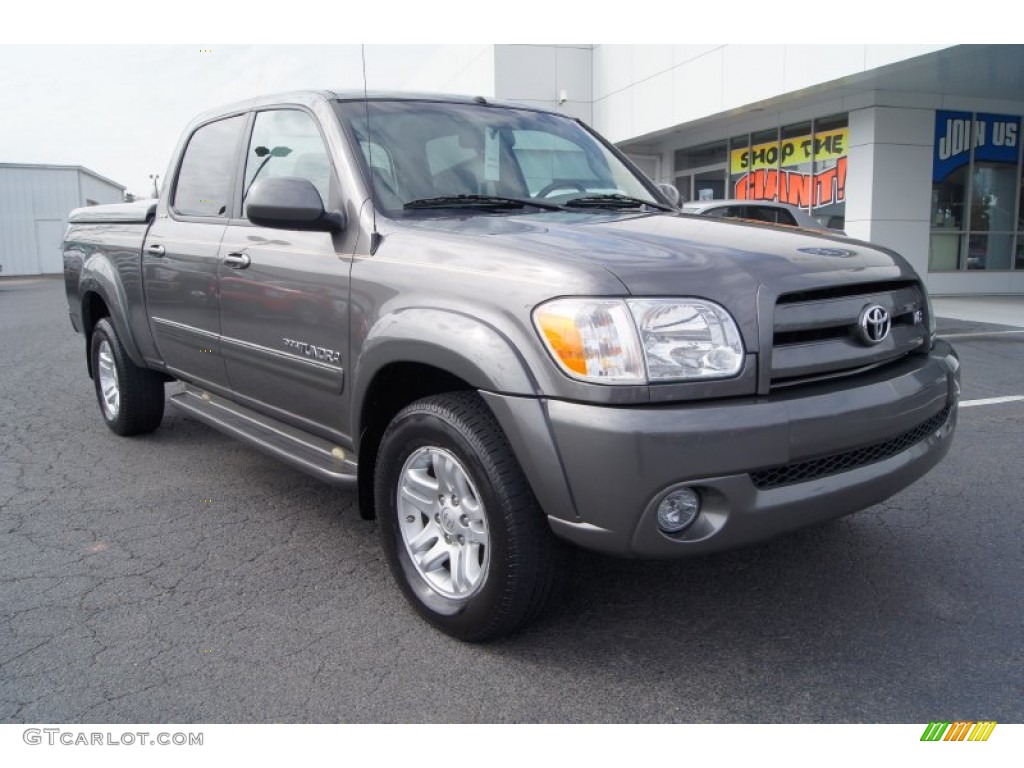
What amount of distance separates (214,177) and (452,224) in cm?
196

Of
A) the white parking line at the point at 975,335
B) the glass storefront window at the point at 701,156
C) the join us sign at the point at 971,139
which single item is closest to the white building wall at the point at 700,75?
the glass storefront window at the point at 701,156

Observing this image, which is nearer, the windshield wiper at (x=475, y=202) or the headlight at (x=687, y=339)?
the headlight at (x=687, y=339)

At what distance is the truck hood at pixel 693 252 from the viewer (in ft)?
7.99

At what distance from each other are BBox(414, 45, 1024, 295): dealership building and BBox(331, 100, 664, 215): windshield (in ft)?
31.5

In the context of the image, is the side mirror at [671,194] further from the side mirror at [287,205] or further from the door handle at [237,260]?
the door handle at [237,260]

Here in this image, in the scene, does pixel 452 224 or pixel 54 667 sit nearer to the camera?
pixel 54 667

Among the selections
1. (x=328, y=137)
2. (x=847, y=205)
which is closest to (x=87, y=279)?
(x=328, y=137)

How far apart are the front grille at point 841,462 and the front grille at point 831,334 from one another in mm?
243

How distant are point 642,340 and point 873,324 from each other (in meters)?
0.89

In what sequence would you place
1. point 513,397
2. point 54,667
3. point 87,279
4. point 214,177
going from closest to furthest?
1. point 513,397
2. point 54,667
3. point 214,177
4. point 87,279

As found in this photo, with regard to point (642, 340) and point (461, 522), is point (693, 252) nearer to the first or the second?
point (642, 340)

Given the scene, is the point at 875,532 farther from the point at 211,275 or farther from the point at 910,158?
the point at 910,158

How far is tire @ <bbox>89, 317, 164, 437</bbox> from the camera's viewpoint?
17.4ft

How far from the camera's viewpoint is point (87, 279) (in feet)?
17.9
